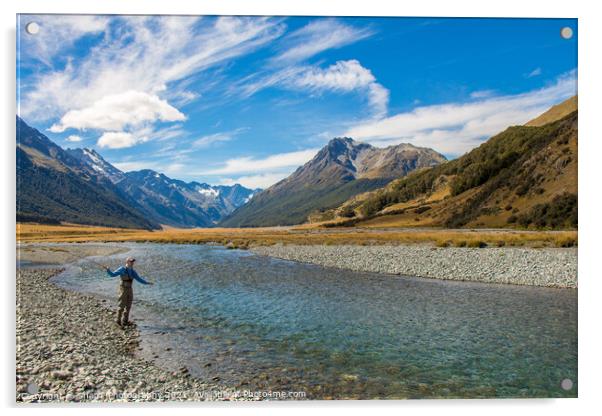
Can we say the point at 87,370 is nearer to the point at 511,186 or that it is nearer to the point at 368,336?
the point at 368,336

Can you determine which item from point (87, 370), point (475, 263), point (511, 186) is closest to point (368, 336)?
point (87, 370)

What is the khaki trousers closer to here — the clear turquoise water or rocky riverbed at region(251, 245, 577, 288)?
the clear turquoise water

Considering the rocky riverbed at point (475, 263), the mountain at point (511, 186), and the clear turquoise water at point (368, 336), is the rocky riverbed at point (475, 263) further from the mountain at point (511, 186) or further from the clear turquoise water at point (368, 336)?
the mountain at point (511, 186)

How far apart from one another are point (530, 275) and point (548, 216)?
19267 mm

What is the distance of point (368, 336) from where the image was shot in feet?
42.4

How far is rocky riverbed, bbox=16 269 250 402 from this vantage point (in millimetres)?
8828

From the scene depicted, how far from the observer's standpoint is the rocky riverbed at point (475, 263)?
21.7m

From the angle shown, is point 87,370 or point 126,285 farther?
point 126,285

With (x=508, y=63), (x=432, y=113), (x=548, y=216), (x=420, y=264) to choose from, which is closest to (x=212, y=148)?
(x=432, y=113)

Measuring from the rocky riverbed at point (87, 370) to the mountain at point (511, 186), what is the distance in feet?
44.7

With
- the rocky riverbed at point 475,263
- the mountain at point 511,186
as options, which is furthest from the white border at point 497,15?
the rocky riverbed at point 475,263

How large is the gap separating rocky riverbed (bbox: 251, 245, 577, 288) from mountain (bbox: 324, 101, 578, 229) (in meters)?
2.70

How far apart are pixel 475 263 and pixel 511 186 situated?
185 feet

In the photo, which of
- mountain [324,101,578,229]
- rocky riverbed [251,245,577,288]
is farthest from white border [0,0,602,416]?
rocky riverbed [251,245,577,288]
